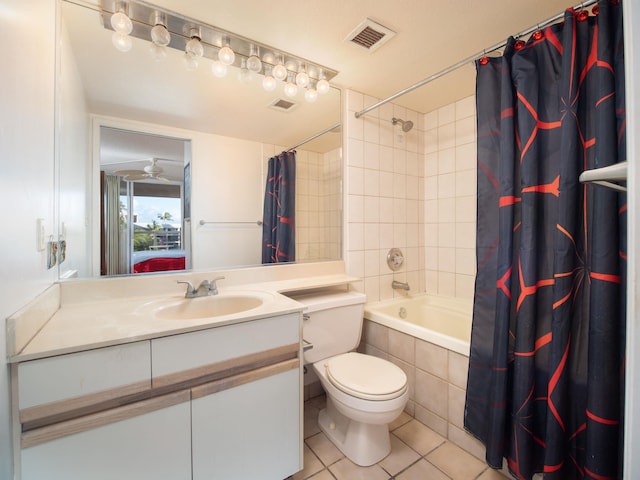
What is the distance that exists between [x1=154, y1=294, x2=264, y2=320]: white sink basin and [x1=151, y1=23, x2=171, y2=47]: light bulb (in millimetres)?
1235

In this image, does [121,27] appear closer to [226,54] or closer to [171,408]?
[226,54]

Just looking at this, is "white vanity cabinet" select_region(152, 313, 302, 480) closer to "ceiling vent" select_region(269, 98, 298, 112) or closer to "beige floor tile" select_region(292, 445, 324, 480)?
"beige floor tile" select_region(292, 445, 324, 480)

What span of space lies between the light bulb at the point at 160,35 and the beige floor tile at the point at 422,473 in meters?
2.36

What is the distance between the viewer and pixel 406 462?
4.47 feet

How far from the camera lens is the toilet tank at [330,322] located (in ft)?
4.99

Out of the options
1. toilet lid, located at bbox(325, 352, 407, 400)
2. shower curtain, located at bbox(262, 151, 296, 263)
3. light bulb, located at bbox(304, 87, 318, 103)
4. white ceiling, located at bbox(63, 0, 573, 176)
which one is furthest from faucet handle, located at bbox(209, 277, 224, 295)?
light bulb, located at bbox(304, 87, 318, 103)

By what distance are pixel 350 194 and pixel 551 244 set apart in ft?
Result: 3.83

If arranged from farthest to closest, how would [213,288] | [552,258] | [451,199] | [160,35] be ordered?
1. [451,199]
2. [213,288]
3. [160,35]
4. [552,258]

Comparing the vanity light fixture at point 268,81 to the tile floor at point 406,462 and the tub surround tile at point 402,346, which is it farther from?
the tile floor at point 406,462

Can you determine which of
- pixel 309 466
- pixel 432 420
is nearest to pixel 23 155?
pixel 309 466

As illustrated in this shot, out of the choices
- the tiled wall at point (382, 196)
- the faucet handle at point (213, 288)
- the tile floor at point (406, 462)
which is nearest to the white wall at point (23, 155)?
the faucet handle at point (213, 288)

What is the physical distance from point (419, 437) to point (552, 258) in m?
1.18

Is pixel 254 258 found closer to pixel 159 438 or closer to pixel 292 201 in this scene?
pixel 292 201

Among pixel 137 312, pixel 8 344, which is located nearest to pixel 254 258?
pixel 137 312
